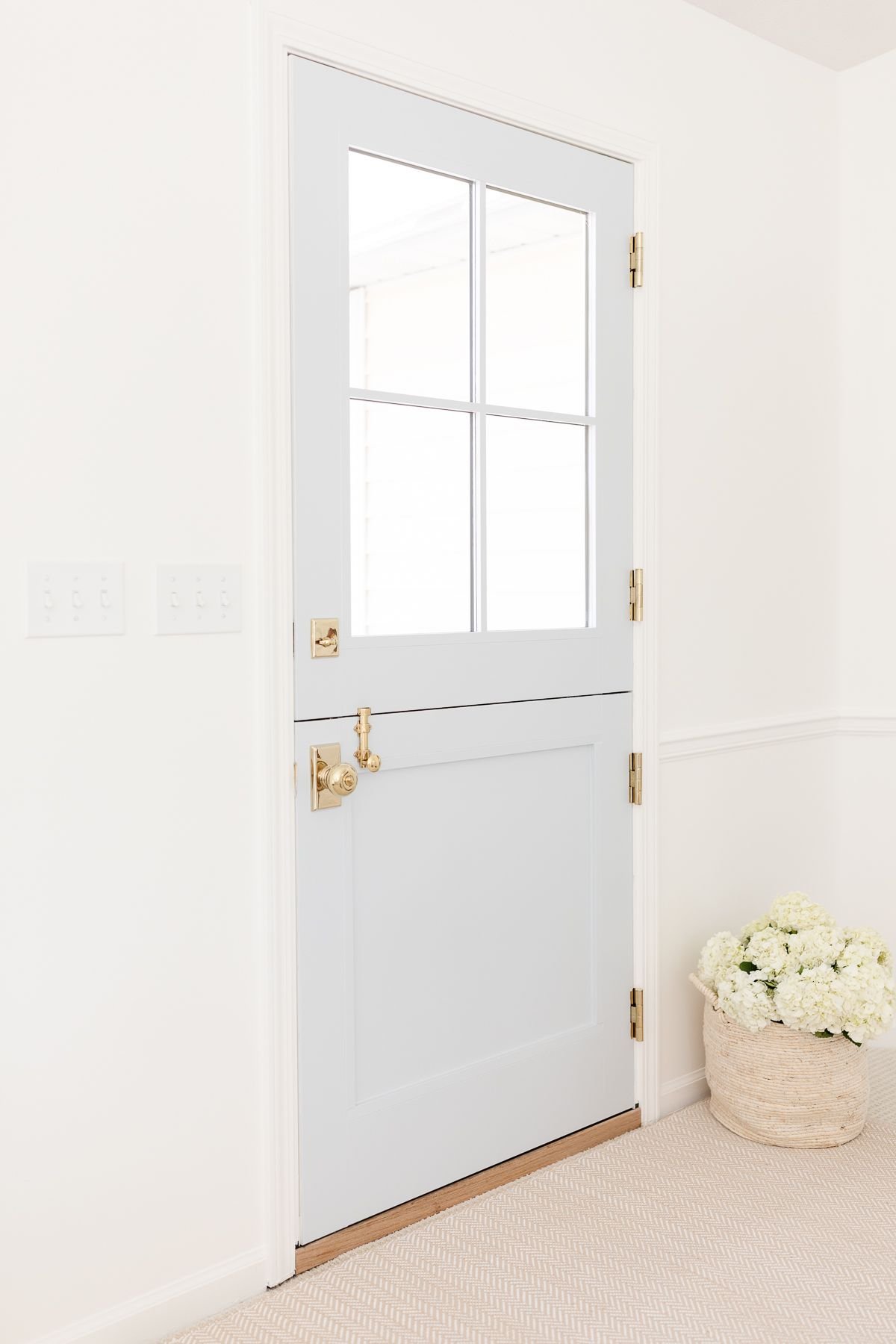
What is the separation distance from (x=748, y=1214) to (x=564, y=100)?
2.19m

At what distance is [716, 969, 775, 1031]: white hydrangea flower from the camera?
2.27 metres

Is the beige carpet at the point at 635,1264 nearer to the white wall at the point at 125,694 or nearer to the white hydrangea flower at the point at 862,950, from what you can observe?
the white wall at the point at 125,694

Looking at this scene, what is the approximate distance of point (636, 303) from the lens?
2355 mm

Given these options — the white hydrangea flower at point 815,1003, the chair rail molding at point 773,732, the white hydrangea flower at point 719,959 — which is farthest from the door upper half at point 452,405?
the white hydrangea flower at point 815,1003

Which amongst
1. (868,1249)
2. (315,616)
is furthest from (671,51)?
(868,1249)

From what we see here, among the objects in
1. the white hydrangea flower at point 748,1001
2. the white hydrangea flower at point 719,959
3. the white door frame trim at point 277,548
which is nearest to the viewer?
the white door frame trim at point 277,548

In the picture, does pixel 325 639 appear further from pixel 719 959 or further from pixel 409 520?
pixel 719 959

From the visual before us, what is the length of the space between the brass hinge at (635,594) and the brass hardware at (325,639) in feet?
2.48

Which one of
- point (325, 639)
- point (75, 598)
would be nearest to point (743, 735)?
point (325, 639)

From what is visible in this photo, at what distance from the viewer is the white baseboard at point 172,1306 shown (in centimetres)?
169

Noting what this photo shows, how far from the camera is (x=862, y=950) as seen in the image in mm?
2320

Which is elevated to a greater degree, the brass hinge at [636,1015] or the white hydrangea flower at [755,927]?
the white hydrangea flower at [755,927]

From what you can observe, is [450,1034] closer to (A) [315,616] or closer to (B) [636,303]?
(A) [315,616]

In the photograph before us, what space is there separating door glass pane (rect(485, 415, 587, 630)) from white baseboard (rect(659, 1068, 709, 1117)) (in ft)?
3.61
